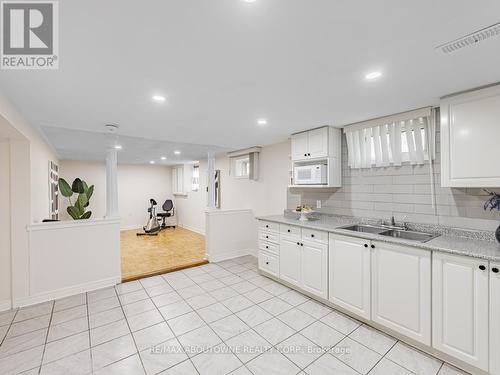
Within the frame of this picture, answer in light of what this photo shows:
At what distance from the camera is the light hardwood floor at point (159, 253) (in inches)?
158

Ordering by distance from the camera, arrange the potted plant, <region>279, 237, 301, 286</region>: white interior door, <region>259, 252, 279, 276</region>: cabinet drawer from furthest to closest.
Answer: <region>259, 252, 279, 276</region>: cabinet drawer
<region>279, 237, 301, 286</region>: white interior door
the potted plant

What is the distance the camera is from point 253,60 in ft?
5.16

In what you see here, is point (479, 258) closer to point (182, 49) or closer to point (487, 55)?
point (487, 55)

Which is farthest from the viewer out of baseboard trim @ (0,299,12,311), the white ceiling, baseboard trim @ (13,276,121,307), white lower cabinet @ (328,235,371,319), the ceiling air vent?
baseboard trim @ (13,276,121,307)

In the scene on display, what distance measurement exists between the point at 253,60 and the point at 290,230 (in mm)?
2307

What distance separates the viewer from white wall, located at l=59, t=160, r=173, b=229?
7.05 m

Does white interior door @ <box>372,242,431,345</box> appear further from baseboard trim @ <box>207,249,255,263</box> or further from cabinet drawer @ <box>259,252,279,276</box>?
baseboard trim @ <box>207,249,255,263</box>

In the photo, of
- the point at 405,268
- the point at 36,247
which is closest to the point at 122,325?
the point at 36,247

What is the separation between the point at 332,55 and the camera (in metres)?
1.52

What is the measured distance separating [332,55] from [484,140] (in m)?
1.62

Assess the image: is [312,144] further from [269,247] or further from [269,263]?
[269,263]

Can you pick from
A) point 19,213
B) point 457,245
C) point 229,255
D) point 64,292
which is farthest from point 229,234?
point 457,245

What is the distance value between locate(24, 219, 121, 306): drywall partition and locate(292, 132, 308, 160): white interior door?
296 centimetres

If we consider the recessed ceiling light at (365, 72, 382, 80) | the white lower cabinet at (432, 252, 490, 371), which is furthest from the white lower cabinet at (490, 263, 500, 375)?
the recessed ceiling light at (365, 72, 382, 80)
